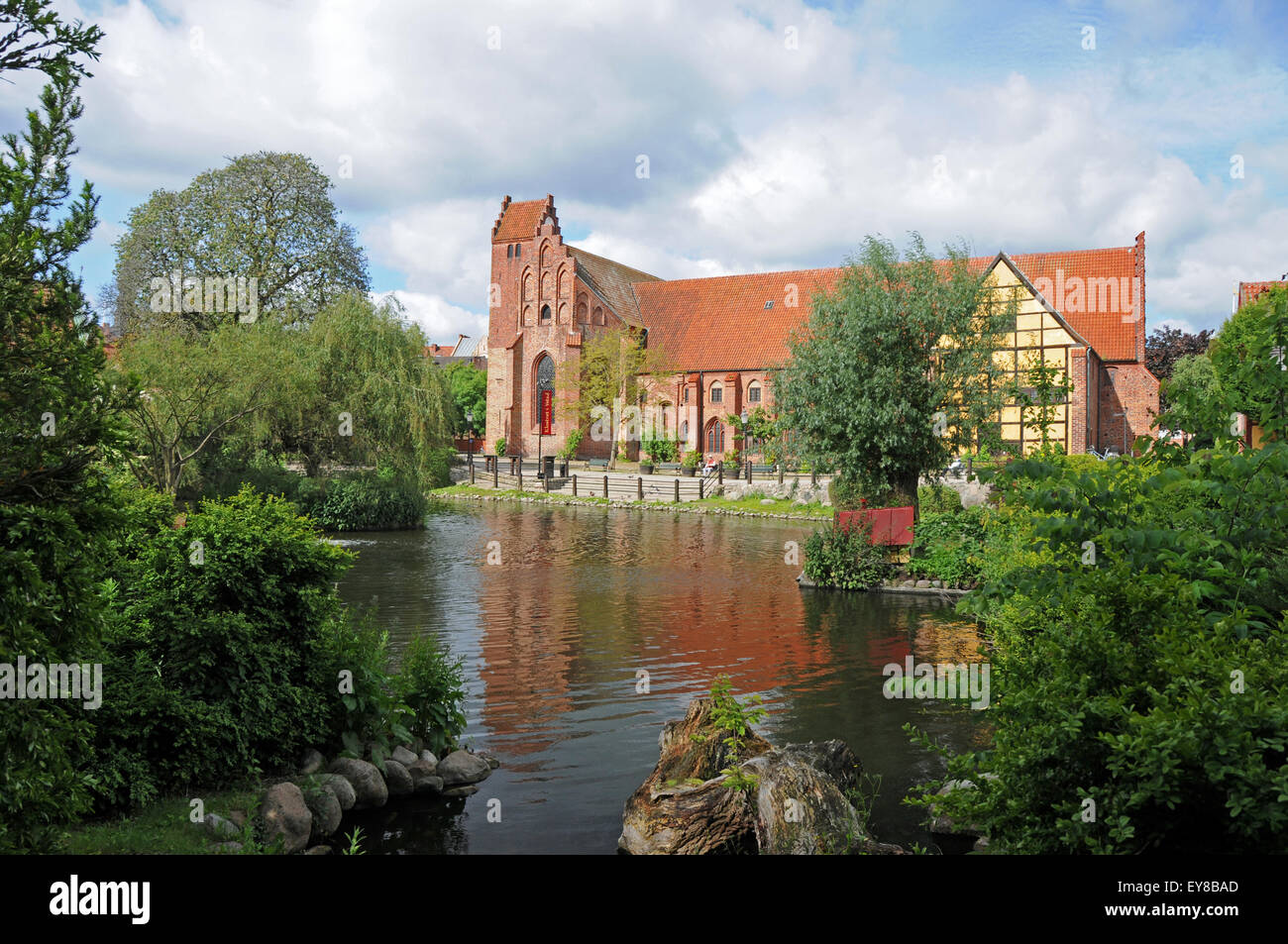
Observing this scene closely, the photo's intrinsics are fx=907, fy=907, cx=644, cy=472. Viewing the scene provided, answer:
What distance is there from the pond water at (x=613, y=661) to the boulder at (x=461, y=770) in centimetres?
15

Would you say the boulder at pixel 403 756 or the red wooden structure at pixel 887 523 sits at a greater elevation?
the red wooden structure at pixel 887 523

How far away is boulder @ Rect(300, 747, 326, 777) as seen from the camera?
24.8 ft

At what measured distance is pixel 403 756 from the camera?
8.35 metres

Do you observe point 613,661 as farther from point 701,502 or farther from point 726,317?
point 726,317

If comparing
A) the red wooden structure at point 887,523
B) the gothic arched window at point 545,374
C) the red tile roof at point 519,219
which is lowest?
→ the red wooden structure at point 887,523

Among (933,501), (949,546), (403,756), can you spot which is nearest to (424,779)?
(403,756)

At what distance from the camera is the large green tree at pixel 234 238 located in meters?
41.4

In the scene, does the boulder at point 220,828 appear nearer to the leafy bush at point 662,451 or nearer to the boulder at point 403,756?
the boulder at point 403,756

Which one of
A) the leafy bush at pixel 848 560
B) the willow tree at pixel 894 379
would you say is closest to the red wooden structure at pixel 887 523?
the leafy bush at pixel 848 560

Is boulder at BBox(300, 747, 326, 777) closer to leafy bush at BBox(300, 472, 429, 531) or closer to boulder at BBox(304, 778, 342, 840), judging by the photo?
boulder at BBox(304, 778, 342, 840)

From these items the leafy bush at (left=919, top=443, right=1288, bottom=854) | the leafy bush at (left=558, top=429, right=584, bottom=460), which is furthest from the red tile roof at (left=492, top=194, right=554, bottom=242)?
the leafy bush at (left=919, top=443, right=1288, bottom=854)

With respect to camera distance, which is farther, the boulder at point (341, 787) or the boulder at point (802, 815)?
the boulder at point (341, 787)
